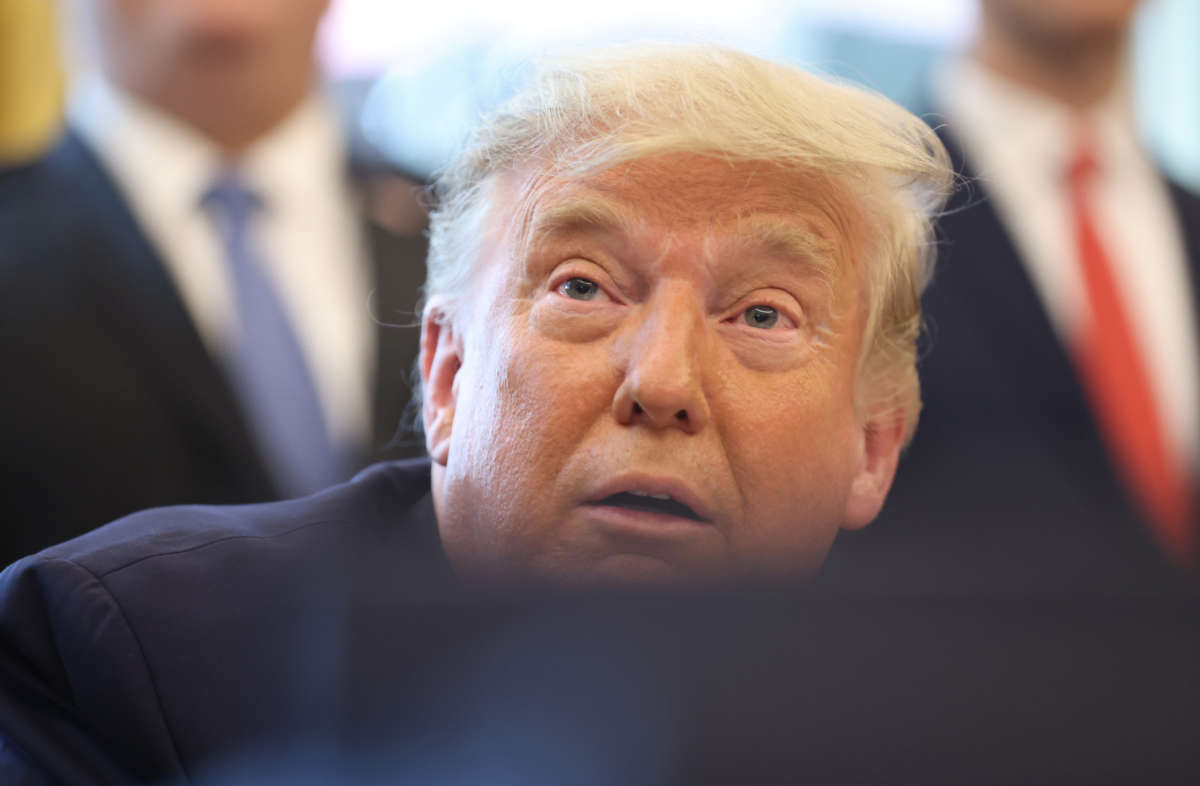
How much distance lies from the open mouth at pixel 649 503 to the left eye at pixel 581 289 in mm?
230

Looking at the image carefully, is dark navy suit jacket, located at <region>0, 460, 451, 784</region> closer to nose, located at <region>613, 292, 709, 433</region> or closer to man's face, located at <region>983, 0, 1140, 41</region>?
nose, located at <region>613, 292, 709, 433</region>

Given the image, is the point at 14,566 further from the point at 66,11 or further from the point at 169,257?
the point at 66,11

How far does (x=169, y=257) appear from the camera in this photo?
2465mm

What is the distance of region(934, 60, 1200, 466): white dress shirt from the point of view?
8.63 ft

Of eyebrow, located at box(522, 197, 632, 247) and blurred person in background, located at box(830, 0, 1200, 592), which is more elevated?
blurred person in background, located at box(830, 0, 1200, 592)

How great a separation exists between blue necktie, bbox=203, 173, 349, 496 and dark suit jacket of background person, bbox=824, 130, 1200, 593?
1038mm

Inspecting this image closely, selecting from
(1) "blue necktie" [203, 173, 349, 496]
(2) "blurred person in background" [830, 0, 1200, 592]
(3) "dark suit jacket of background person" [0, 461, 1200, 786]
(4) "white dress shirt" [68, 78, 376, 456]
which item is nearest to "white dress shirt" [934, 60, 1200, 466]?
(2) "blurred person in background" [830, 0, 1200, 592]

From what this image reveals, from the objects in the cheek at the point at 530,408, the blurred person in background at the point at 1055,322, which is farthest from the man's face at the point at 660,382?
the blurred person in background at the point at 1055,322

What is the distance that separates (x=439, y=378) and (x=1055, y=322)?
4.56ft

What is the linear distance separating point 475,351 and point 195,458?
96 cm

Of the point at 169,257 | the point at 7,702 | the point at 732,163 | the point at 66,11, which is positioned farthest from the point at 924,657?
the point at 66,11

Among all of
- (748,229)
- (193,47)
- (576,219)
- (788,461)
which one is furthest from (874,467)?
(193,47)

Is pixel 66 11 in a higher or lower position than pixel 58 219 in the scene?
higher

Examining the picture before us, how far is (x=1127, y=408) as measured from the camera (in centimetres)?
253
